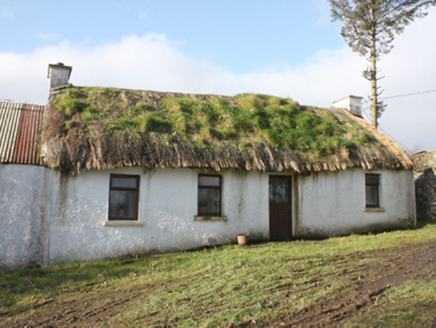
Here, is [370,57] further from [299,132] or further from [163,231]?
[163,231]

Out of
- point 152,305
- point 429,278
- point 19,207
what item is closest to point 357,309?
point 429,278

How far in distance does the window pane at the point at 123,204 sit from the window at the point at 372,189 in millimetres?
8186

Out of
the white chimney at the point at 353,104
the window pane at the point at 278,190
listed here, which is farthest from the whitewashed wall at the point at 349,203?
the white chimney at the point at 353,104

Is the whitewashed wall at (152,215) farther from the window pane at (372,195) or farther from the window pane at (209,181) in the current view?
the window pane at (372,195)

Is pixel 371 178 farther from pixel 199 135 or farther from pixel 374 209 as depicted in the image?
pixel 199 135

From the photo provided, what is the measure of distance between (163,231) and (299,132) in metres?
5.98

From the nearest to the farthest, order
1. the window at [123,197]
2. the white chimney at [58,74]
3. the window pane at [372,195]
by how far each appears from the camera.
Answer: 1. the window at [123,197]
2. the white chimney at [58,74]
3. the window pane at [372,195]

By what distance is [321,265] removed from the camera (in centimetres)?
856

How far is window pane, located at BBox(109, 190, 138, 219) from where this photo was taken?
1083 cm

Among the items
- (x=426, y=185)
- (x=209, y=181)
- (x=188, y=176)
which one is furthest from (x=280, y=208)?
(x=426, y=185)

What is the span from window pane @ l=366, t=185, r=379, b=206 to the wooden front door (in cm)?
314

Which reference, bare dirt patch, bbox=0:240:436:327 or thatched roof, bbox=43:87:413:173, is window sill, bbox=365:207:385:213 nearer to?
thatched roof, bbox=43:87:413:173

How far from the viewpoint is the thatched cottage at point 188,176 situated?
10125 millimetres

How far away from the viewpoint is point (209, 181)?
39.1 feet
